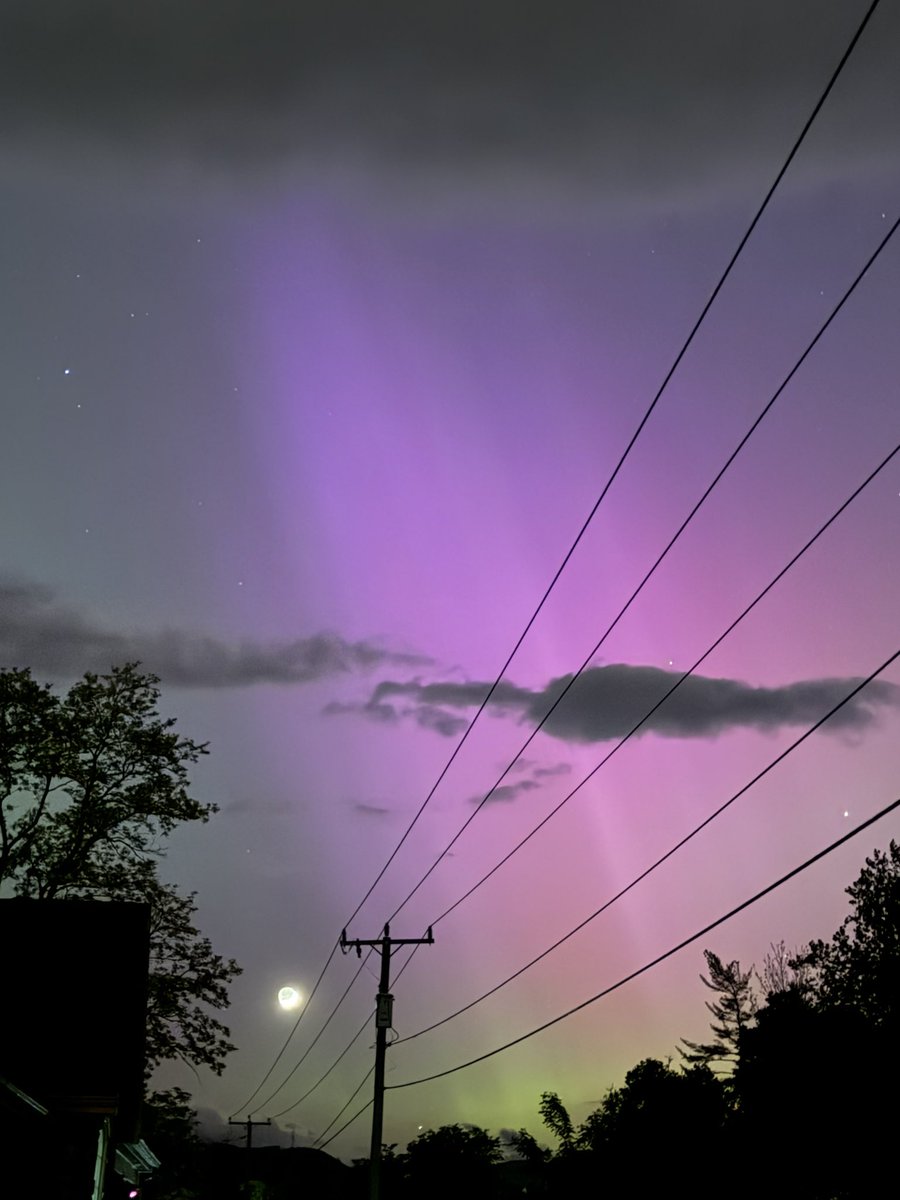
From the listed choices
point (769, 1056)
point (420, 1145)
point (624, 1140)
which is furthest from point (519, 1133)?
point (769, 1056)

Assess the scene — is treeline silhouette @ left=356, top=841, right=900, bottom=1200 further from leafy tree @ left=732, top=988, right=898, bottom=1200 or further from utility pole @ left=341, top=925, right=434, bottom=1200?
utility pole @ left=341, top=925, right=434, bottom=1200

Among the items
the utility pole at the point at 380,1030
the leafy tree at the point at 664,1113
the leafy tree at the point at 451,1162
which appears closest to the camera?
the utility pole at the point at 380,1030

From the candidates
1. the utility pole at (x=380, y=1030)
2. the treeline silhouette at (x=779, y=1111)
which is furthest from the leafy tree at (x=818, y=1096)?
the utility pole at (x=380, y=1030)

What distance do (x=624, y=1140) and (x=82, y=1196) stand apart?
45.1 metres

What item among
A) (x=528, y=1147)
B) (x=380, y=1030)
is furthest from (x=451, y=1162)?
(x=380, y=1030)

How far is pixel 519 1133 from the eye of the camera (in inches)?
A: 2835

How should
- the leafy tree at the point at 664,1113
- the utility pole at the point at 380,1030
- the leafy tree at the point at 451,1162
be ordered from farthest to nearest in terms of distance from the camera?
the leafy tree at the point at 451,1162 < the leafy tree at the point at 664,1113 < the utility pole at the point at 380,1030

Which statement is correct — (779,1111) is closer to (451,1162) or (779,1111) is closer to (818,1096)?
(818,1096)

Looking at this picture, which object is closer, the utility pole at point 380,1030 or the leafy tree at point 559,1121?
the utility pole at point 380,1030

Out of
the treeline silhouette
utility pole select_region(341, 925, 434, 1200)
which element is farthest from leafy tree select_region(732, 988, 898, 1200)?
utility pole select_region(341, 925, 434, 1200)

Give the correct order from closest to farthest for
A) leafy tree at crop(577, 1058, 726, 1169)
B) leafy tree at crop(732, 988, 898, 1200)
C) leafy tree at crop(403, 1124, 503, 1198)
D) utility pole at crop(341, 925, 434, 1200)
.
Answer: utility pole at crop(341, 925, 434, 1200), leafy tree at crop(732, 988, 898, 1200), leafy tree at crop(577, 1058, 726, 1169), leafy tree at crop(403, 1124, 503, 1198)

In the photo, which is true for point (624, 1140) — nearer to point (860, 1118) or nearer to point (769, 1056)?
point (769, 1056)

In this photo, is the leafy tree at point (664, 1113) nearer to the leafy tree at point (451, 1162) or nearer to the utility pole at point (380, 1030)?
the leafy tree at point (451, 1162)

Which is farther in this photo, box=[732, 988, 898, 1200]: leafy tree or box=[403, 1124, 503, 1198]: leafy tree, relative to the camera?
box=[403, 1124, 503, 1198]: leafy tree
